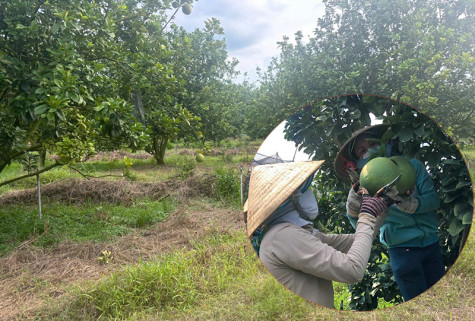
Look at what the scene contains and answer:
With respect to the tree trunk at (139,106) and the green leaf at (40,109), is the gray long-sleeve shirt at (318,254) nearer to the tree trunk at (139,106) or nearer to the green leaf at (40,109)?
the green leaf at (40,109)

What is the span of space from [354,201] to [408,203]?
160 millimetres

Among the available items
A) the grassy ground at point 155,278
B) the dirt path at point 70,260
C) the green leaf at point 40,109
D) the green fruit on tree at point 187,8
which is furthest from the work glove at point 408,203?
the green fruit on tree at point 187,8

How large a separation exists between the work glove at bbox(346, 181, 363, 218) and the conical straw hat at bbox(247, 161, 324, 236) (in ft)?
0.44

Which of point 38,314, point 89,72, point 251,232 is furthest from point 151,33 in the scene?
point 251,232

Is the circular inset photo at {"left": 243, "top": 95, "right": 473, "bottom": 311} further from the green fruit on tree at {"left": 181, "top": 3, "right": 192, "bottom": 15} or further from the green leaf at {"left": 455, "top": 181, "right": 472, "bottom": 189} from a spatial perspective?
the green fruit on tree at {"left": 181, "top": 3, "right": 192, "bottom": 15}

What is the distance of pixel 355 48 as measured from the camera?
10047 millimetres

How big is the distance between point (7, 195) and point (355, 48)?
10069 mm

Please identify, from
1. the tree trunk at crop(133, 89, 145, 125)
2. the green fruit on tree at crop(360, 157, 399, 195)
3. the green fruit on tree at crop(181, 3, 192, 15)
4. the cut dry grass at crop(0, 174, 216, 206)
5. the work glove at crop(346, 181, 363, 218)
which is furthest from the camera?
the cut dry grass at crop(0, 174, 216, 206)

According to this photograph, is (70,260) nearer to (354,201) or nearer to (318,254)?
(318,254)

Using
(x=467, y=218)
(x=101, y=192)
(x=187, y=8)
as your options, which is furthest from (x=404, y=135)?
(x=101, y=192)

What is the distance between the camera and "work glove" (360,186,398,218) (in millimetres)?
1055

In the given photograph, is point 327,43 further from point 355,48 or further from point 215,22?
point 215,22

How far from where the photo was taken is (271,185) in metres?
1.22

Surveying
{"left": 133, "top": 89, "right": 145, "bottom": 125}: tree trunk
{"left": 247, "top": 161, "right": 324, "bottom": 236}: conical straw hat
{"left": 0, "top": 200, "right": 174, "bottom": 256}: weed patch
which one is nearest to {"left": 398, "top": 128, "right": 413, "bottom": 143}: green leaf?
{"left": 247, "top": 161, "right": 324, "bottom": 236}: conical straw hat
